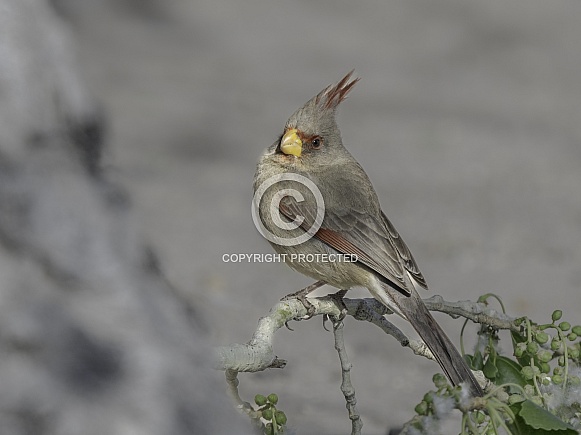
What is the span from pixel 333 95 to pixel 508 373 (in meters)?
1.47

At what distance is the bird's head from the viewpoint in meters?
3.87

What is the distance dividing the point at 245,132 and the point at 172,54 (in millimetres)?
2194

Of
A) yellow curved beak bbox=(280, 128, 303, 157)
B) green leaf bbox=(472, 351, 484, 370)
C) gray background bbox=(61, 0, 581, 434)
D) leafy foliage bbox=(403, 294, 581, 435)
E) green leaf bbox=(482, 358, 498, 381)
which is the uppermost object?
gray background bbox=(61, 0, 581, 434)

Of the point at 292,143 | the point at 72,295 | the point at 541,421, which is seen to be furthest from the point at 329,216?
the point at 72,295

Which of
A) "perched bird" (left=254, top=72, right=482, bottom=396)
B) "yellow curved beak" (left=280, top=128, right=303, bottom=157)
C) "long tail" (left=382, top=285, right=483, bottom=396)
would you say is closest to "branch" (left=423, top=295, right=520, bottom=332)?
"long tail" (left=382, top=285, right=483, bottom=396)

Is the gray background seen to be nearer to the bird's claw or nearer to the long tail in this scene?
the bird's claw

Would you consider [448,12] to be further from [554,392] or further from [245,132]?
[554,392]

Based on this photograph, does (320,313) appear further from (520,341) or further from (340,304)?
(520,341)

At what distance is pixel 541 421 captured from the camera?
2092 millimetres

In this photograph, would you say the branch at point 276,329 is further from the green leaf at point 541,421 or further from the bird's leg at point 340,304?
the green leaf at point 541,421

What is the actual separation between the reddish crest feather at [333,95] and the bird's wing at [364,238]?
42 centimetres

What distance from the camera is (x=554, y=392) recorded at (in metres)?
2.59

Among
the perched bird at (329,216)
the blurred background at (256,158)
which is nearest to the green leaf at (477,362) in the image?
the perched bird at (329,216)

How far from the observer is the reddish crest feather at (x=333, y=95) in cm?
380
